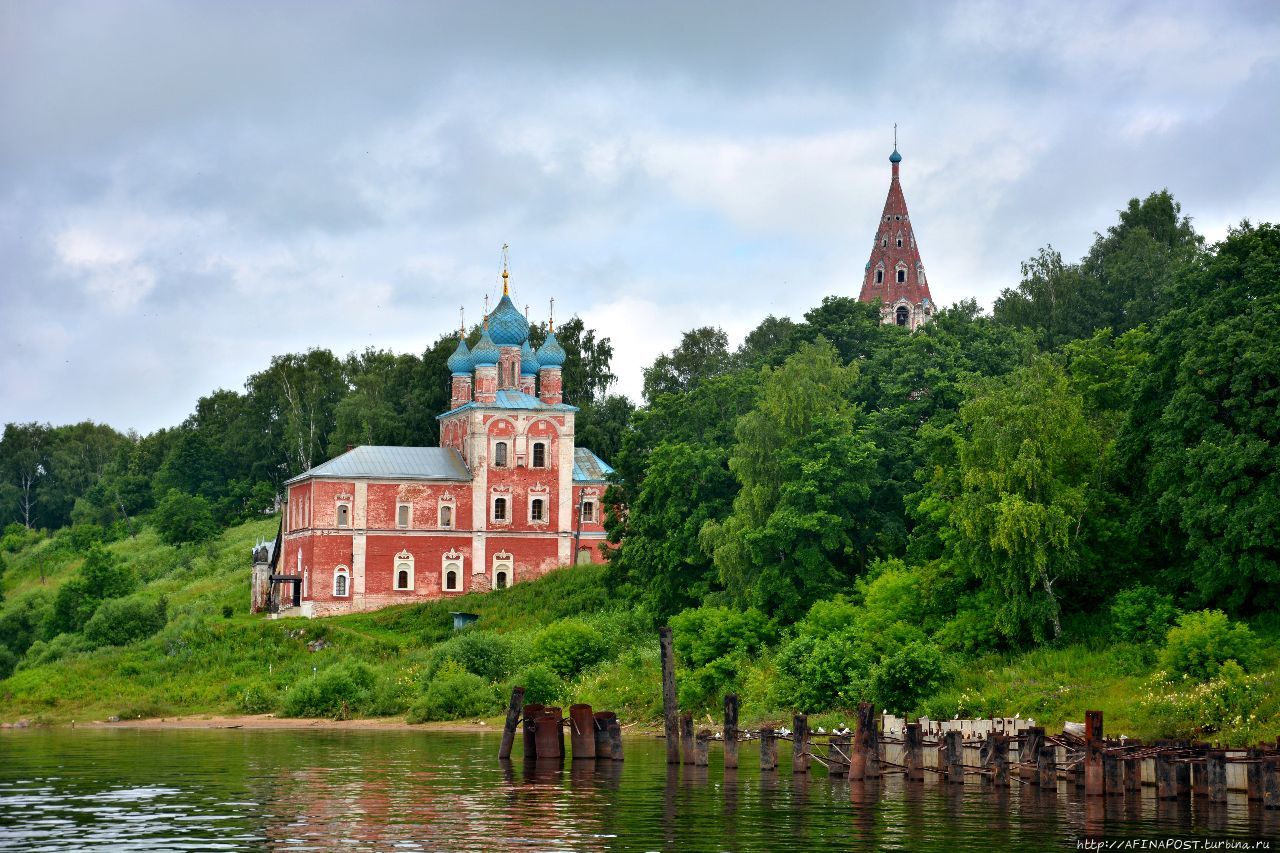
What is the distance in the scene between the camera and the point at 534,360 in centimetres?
7875

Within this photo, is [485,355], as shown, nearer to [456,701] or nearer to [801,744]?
[456,701]

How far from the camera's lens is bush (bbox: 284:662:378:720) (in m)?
54.1

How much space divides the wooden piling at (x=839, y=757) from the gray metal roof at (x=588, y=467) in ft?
138

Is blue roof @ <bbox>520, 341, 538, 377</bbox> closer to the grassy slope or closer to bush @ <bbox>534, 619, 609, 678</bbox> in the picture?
the grassy slope

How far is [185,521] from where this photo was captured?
92.9 metres

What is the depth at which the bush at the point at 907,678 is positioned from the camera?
123 ft

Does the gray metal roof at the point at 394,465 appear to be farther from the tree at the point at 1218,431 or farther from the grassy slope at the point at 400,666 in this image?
the tree at the point at 1218,431

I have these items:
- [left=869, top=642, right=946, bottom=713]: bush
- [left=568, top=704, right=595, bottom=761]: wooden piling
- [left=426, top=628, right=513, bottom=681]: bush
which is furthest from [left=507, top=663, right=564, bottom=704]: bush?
[left=869, top=642, right=946, bottom=713]: bush

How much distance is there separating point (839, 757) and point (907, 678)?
4493 millimetres

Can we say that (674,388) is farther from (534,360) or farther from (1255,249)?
(1255,249)

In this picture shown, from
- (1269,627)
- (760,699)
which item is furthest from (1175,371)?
(760,699)

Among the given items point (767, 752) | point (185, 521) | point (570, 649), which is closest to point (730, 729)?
point (767, 752)

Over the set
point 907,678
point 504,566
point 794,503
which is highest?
point 794,503

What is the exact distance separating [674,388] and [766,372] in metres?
38.5
